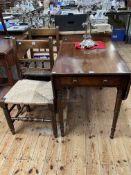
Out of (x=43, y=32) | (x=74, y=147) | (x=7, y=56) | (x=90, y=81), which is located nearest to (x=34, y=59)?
(x=7, y=56)

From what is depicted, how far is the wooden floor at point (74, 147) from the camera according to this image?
1.47m

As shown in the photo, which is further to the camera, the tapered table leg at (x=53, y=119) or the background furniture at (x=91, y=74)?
the tapered table leg at (x=53, y=119)

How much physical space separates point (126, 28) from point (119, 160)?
13.5 feet

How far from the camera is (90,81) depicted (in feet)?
4.50

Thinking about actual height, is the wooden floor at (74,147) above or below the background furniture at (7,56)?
below

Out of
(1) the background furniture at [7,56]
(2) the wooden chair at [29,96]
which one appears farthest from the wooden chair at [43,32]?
(2) the wooden chair at [29,96]

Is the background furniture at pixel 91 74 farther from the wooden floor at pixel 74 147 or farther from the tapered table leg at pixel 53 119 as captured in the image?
the wooden floor at pixel 74 147

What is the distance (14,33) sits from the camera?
7.85ft

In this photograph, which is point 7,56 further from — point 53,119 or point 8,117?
point 53,119

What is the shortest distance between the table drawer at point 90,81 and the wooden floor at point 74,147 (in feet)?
2.19

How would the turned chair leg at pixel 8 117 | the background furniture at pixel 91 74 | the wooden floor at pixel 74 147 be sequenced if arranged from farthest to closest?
1. the turned chair leg at pixel 8 117
2. the wooden floor at pixel 74 147
3. the background furniture at pixel 91 74

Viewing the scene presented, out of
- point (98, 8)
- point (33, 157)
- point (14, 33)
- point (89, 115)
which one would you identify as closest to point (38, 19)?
point (14, 33)

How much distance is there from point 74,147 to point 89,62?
0.84m

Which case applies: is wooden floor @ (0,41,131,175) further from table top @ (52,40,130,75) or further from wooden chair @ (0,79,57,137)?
table top @ (52,40,130,75)
